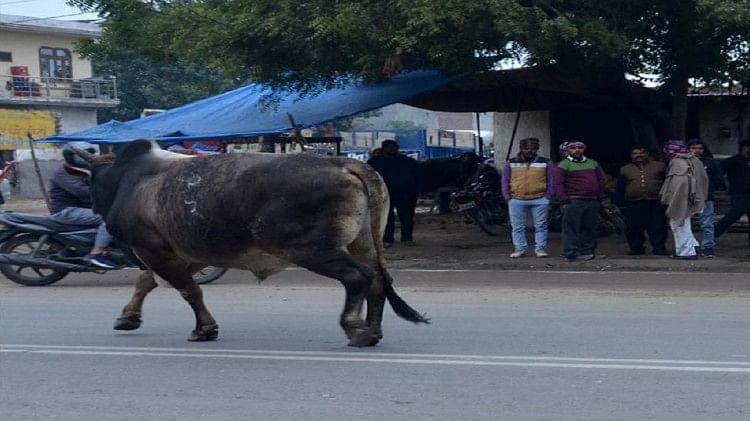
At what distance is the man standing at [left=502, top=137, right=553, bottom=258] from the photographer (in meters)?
15.0

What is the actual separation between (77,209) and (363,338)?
6013 mm

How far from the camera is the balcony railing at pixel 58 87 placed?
47.7 meters

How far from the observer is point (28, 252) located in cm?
1341

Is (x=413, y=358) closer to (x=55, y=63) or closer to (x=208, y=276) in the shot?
(x=208, y=276)

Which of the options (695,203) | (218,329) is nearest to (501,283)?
(695,203)

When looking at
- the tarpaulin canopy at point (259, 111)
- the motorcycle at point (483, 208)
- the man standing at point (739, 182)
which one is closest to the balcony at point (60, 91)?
the tarpaulin canopy at point (259, 111)

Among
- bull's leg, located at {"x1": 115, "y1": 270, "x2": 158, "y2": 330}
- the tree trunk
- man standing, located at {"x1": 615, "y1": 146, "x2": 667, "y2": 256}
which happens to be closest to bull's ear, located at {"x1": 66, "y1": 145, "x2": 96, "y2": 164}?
bull's leg, located at {"x1": 115, "y1": 270, "x2": 158, "y2": 330}

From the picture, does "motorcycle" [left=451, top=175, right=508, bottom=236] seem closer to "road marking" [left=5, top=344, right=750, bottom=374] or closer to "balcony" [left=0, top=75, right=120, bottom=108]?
"road marking" [left=5, top=344, right=750, bottom=374]

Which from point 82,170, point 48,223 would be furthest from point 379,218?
point 48,223

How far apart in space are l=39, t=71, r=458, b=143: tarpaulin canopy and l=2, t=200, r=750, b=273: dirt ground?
7.38ft

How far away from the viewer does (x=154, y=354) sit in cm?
839

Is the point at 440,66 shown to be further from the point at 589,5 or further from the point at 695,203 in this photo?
the point at 695,203

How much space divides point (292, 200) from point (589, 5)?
6.54 meters

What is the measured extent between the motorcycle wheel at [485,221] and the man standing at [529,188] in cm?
316
